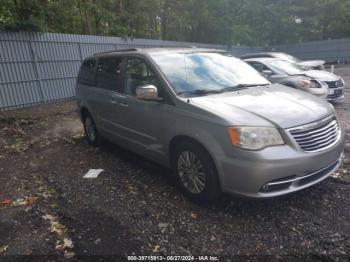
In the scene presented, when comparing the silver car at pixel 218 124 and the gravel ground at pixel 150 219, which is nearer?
the gravel ground at pixel 150 219

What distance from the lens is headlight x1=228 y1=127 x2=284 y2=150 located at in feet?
10.5

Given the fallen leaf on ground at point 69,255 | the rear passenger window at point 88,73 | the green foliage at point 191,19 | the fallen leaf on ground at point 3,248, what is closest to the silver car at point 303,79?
the rear passenger window at point 88,73

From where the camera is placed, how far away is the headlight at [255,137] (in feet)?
10.5

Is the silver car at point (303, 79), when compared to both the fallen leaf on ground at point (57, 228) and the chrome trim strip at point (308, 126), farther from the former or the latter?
the fallen leaf on ground at point (57, 228)

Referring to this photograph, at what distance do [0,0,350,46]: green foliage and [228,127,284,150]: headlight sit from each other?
381 inches

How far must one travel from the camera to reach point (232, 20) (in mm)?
26562

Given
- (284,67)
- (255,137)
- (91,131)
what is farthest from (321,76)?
(255,137)

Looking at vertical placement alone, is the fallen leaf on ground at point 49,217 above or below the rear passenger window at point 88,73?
below

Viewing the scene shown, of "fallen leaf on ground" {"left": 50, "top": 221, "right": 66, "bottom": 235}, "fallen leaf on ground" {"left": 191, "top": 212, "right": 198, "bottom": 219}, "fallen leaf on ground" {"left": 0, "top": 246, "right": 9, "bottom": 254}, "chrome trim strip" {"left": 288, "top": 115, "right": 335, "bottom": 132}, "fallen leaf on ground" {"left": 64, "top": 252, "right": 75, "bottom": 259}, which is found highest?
"chrome trim strip" {"left": 288, "top": 115, "right": 335, "bottom": 132}

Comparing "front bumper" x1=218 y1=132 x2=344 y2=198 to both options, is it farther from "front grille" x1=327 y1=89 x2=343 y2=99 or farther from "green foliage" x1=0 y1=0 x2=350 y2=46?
"green foliage" x1=0 y1=0 x2=350 y2=46

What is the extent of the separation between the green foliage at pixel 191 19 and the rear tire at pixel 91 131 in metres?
5.85

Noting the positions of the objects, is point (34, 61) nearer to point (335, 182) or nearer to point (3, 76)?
point (3, 76)

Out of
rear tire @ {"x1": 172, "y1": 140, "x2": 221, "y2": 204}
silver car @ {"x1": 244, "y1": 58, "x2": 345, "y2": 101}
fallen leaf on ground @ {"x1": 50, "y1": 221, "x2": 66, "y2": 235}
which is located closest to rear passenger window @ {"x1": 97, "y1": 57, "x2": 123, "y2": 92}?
rear tire @ {"x1": 172, "y1": 140, "x2": 221, "y2": 204}

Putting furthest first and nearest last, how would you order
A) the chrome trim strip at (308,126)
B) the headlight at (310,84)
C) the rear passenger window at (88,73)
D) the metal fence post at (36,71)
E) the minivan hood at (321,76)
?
the metal fence post at (36,71) < the minivan hood at (321,76) < the headlight at (310,84) < the rear passenger window at (88,73) < the chrome trim strip at (308,126)
